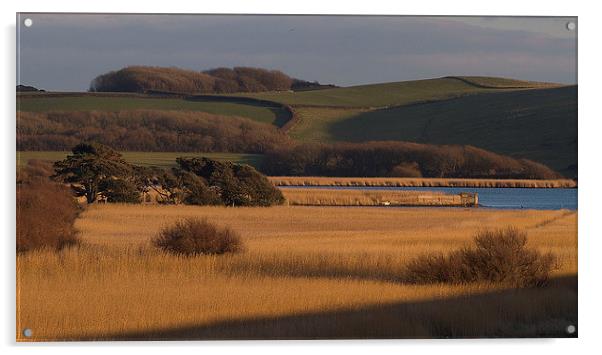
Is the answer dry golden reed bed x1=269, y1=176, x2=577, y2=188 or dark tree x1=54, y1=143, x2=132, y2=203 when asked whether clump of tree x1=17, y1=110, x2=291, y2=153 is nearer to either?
dark tree x1=54, y1=143, x2=132, y2=203

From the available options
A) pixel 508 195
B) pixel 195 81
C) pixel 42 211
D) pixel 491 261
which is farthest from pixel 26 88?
pixel 508 195

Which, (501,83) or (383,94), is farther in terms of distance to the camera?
(383,94)

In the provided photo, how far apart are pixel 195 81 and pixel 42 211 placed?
1923mm

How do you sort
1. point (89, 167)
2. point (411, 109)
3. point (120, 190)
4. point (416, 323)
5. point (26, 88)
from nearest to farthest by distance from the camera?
1. point (416, 323)
2. point (26, 88)
3. point (89, 167)
4. point (411, 109)
5. point (120, 190)

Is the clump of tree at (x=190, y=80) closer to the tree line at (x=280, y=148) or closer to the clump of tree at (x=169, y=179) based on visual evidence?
the tree line at (x=280, y=148)

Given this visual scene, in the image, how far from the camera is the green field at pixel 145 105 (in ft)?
38.4

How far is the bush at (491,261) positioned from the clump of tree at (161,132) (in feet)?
5.90

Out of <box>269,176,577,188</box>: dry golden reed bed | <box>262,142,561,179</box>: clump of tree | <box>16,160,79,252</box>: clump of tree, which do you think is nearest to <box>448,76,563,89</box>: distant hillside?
<box>262,142,561,179</box>: clump of tree

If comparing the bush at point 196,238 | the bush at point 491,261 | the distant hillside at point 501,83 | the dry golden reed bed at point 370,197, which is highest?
the distant hillside at point 501,83

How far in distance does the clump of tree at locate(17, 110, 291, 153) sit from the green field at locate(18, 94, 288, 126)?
0.05 m

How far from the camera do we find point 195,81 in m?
12.2

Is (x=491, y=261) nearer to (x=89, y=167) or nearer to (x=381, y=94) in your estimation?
(x=381, y=94)

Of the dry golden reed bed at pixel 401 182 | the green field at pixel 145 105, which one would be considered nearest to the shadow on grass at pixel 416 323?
the dry golden reed bed at pixel 401 182

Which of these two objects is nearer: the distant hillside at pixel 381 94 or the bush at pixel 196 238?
the distant hillside at pixel 381 94
